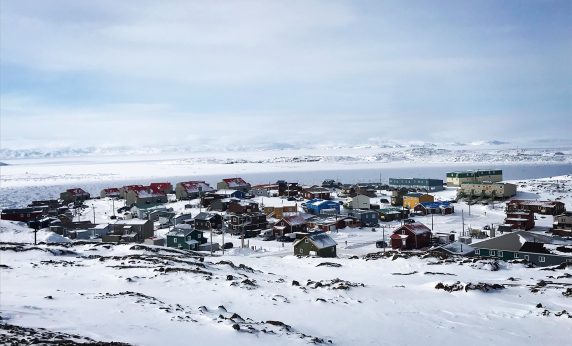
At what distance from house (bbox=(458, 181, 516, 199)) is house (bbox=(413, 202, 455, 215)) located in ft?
49.7

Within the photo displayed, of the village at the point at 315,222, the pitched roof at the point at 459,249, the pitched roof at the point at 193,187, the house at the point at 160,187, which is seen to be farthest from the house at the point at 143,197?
the pitched roof at the point at 459,249

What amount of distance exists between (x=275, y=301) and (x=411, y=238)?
2536 cm

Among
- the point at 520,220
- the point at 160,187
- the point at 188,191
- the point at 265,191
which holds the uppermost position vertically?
the point at 160,187

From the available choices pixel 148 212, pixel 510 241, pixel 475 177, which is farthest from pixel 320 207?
pixel 475 177

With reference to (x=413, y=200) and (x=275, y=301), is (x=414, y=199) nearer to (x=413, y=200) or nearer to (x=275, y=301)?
(x=413, y=200)

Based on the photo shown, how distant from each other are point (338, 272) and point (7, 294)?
1855 centimetres

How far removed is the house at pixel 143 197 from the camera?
244ft

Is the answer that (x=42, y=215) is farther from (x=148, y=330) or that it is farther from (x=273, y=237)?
(x=148, y=330)

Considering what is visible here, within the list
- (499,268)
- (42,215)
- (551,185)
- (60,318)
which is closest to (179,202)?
(42,215)

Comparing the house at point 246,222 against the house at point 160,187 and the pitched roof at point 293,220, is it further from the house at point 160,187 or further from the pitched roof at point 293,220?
the house at point 160,187

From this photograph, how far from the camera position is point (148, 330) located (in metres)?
14.9

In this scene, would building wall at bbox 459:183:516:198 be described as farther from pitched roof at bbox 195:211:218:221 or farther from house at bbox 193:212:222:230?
pitched roof at bbox 195:211:218:221

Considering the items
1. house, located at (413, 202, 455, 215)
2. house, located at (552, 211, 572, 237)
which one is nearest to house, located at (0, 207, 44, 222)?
house, located at (413, 202, 455, 215)

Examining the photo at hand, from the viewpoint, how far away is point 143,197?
246 ft
